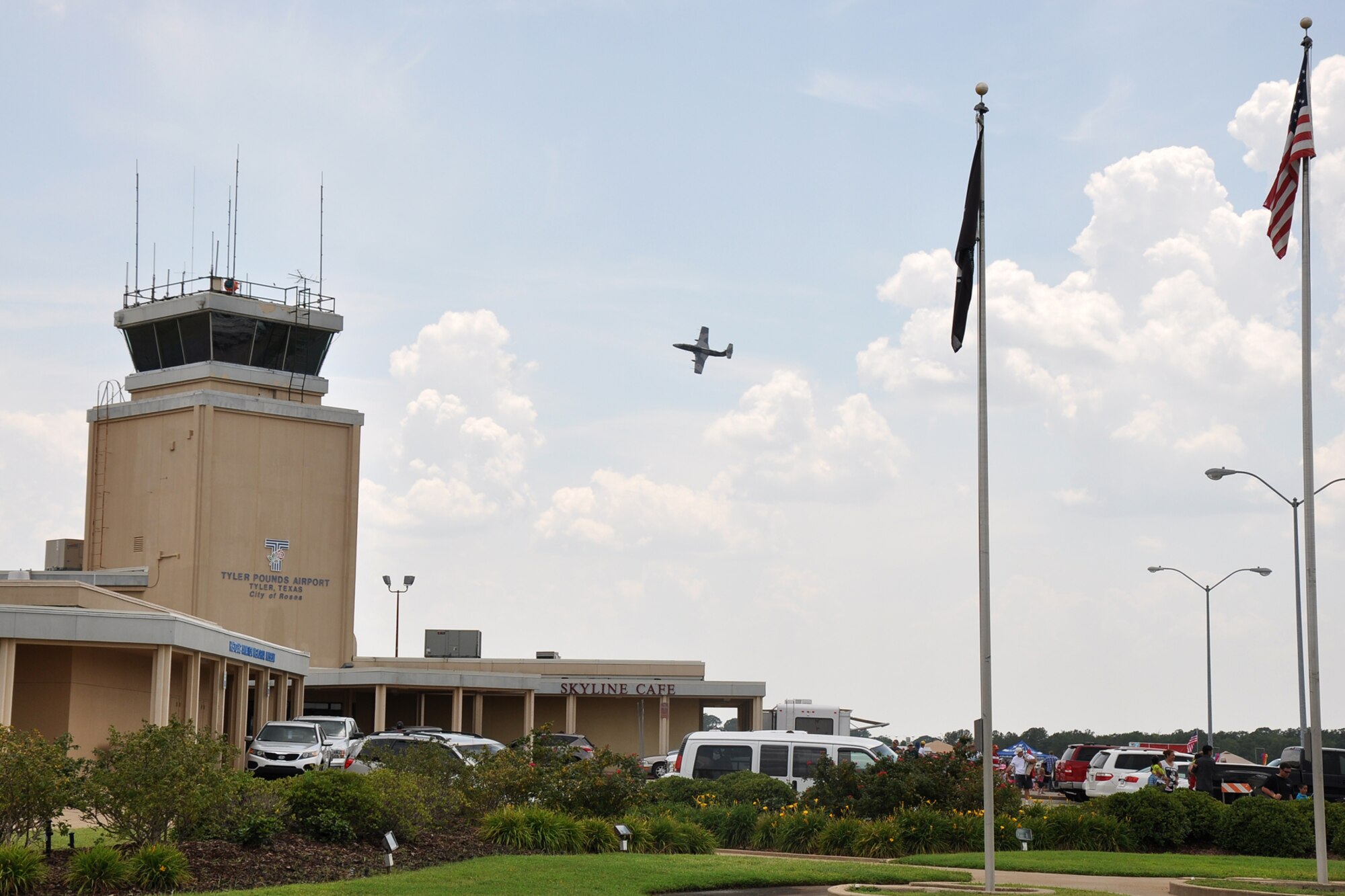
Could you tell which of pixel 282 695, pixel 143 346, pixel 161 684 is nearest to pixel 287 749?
pixel 161 684

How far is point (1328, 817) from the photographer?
22500mm

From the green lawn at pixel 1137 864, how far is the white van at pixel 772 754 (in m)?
6.66

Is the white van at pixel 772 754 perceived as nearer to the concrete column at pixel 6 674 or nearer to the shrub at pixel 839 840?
the shrub at pixel 839 840

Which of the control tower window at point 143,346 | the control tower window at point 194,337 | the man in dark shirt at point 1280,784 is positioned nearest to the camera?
the man in dark shirt at point 1280,784

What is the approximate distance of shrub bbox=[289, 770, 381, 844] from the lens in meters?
17.8

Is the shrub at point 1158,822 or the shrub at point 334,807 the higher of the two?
the shrub at point 334,807

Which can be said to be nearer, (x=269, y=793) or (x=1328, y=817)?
(x=269, y=793)

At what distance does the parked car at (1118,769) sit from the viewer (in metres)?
36.4

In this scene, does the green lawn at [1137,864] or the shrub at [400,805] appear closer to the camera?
the shrub at [400,805]

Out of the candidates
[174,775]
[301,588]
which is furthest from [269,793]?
[301,588]

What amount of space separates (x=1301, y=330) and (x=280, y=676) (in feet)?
128

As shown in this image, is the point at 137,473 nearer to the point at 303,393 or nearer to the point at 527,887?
the point at 303,393

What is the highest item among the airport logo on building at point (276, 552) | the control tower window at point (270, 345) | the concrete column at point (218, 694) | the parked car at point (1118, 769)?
the control tower window at point (270, 345)

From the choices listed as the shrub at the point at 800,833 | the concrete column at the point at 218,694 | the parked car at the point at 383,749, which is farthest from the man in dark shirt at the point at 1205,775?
the concrete column at the point at 218,694
